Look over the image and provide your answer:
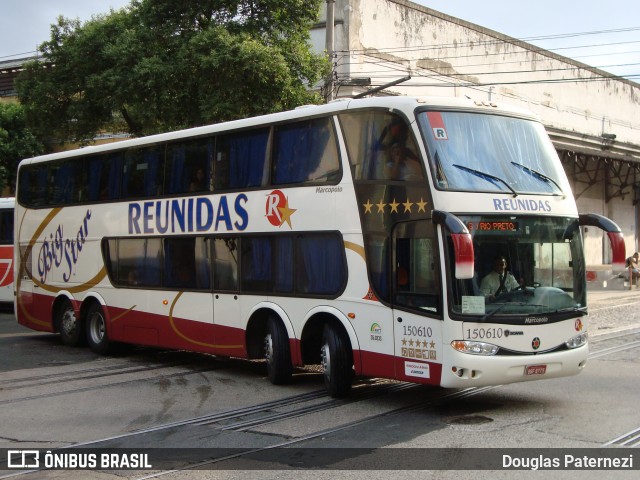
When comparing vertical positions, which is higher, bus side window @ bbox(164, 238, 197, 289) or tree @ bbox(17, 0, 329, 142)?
tree @ bbox(17, 0, 329, 142)

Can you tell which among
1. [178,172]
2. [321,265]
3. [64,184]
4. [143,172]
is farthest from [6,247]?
[321,265]

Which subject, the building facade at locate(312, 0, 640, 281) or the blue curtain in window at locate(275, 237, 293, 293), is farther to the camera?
the building facade at locate(312, 0, 640, 281)

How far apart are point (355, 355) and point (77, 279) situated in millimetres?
7509

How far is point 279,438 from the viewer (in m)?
8.71

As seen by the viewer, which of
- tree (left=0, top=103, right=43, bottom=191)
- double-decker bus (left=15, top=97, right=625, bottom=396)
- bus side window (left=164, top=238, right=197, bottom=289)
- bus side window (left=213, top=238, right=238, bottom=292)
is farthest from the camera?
tree (left=0, top=103, right=43, bottom=191)

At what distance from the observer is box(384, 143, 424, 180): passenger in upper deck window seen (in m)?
9.91

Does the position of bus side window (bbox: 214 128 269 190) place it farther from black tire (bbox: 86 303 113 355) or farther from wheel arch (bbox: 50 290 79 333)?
wheel arch (bbox: 50 290 79 333)

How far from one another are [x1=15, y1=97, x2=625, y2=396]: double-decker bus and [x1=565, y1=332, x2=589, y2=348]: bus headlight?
0.10 ft

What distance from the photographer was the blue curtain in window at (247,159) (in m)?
12.3

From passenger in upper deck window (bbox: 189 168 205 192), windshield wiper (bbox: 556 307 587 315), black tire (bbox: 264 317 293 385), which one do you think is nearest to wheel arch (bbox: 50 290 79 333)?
passenger in upper deck window (bbox: 189 168 205 192)

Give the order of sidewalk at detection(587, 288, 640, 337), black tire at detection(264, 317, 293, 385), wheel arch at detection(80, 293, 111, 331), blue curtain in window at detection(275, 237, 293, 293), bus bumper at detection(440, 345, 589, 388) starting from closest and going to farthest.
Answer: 1. bus bumper at detection(440, 345, 589, 388)
2. blue curtain in window at detection(275, 237, 293, 293)
3. black tire at detection(264, 317, 293, 385)
4. wheel arch at detection(80, 293, 111, 331)
5. sidewalk at detection(587, 288, 640, 337)

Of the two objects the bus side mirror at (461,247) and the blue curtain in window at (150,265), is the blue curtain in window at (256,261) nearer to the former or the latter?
the blue curtain in window at (150,265)

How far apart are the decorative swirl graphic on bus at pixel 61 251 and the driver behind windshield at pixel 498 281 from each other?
8813 millimetres

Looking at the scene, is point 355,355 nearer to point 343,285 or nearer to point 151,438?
point 343,285
